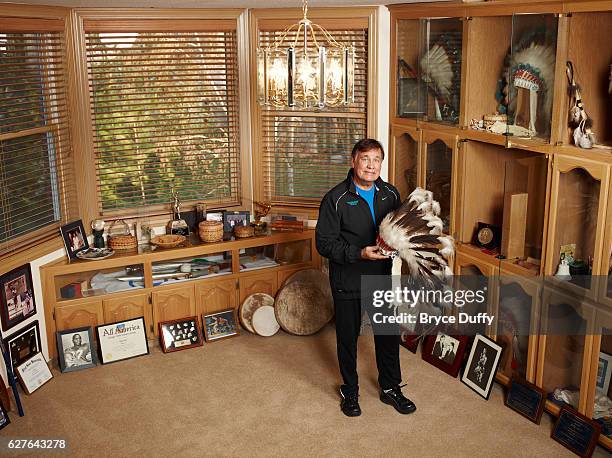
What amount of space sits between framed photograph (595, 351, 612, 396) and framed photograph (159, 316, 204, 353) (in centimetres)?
267

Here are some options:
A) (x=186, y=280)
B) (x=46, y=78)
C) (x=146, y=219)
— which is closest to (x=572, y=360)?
(x=186, y=280)

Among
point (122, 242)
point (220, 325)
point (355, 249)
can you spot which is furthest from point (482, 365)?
point (122, 242)

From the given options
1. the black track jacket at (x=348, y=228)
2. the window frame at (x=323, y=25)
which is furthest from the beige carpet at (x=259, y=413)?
the window frame at (x=323, y=25)

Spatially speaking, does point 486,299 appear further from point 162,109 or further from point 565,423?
point 162,109

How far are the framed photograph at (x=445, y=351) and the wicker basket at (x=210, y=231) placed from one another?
1.68 meters

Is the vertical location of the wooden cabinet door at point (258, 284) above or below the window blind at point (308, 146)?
below

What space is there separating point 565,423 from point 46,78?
12.7 feet

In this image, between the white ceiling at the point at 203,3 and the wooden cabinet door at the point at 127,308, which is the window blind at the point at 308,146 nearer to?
the white ceiling at the point at 203,3

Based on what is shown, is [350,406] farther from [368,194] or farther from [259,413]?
[368,194]

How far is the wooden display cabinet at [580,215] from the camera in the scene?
12.0 feet

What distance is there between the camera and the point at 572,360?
13.1 ft

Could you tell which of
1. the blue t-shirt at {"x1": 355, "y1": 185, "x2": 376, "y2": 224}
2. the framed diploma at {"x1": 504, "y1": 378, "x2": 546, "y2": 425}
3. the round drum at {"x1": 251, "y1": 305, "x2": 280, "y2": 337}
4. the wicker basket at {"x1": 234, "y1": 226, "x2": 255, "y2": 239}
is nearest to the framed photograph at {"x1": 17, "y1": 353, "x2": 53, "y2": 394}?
the round drum at {"x1": 251, "y1": 305, "x2": 280, "y2": 337}

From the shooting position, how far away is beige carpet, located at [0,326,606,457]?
156 inches

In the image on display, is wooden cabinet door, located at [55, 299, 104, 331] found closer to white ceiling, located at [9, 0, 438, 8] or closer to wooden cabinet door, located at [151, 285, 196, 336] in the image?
wooden cabinet door, located at [151, 285, 196, 336]
